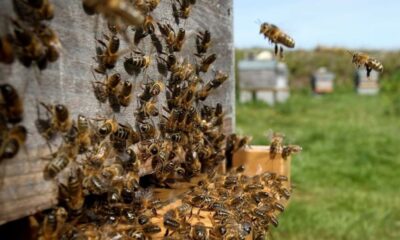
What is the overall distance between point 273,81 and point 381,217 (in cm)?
2094

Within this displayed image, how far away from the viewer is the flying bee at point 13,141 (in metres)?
1.52

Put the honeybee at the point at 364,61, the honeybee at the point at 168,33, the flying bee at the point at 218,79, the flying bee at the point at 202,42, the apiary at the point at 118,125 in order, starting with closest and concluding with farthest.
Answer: the apiary at the point at 118,125
the honeybee at the point at 168,33
the flying bee at the point at 202,42
the flying bee at the point at 218,79
the honeybee at the point at 364,61

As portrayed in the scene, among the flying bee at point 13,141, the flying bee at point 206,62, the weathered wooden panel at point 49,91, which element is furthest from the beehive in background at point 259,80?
the flying bee at point 13,141

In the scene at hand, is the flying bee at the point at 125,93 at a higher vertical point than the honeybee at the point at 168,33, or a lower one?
lower

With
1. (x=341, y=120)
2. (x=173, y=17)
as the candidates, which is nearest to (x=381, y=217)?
(x=173, y=17)

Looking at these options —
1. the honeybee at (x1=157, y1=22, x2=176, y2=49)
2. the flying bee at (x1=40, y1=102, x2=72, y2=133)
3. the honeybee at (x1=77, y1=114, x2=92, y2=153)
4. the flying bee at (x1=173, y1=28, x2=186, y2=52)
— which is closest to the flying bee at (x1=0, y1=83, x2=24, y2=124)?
the flying bee at (x1=40, y1=102, x2=72, y2=133)

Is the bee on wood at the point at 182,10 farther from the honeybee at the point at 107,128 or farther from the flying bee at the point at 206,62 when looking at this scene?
the honeybee at the point at 107,128

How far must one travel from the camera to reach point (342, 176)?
12570 mm

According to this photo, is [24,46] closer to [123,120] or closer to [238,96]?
[123,120]

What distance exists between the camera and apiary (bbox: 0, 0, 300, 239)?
162 cm

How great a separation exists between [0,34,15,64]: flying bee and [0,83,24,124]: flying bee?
0.24 ft

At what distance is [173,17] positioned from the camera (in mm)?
2635

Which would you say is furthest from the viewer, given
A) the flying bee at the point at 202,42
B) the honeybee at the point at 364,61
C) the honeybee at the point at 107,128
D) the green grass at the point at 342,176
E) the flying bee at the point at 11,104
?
the green grass at the point at 342,176

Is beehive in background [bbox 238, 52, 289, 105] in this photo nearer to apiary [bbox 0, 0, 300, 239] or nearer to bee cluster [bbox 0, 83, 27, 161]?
apiary [bbox 0, 0, 300, 239]
